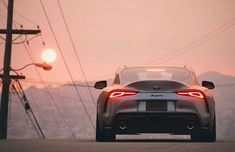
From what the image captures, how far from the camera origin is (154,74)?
1402cm

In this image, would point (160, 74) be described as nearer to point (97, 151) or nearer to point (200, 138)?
point (200, 138)

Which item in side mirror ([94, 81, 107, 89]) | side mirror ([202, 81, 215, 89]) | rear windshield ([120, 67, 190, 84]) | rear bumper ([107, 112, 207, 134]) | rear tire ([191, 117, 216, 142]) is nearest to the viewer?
rear bumper ([107, 112, 207, 134])

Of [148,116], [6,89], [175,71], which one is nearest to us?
[148,116]

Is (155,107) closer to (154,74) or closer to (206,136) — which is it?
(154,74)

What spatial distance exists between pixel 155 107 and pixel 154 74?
2.72ft

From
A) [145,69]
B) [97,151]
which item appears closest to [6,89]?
[145,69]

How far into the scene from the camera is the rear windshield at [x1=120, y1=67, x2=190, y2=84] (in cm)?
1385

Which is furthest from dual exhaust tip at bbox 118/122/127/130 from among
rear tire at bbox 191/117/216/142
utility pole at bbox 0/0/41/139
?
utility pole at bbox 0/0/41/139

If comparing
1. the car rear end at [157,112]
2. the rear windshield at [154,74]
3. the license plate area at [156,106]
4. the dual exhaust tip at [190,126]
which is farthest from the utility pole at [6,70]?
the dual exhaust tip at [190,126]

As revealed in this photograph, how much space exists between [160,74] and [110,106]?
129cm

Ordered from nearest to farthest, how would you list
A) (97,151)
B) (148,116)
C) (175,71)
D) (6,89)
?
(97,151) → (148,116) → (175,71) → (6,89)

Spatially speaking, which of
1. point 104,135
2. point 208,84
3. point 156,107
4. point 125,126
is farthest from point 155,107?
point 208,84

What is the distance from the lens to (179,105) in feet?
44.2

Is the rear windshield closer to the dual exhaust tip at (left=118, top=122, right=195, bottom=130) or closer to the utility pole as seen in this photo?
the dual exhaust tip at (left=118, top=122, right=195, bottom=130)
